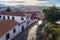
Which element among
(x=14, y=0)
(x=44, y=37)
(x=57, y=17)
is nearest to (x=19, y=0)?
(x=14, y=0)

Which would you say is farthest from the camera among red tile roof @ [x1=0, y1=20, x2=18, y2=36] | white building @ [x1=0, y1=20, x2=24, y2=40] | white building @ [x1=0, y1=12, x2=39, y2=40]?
white building @ [x1=0, y1=12, x2=39, y2=40]

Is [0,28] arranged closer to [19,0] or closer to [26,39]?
[26,39]

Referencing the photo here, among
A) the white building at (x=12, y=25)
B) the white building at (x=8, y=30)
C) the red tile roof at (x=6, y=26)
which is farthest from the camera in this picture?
the white building at (x=12, y=25)

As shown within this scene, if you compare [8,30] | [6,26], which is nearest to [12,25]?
[6,26]

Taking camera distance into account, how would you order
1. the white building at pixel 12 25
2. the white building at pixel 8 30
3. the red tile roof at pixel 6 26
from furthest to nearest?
the white building at pixel 12 25 → the red tile roof at pixel 6 26 → the white building at pixel 8 30

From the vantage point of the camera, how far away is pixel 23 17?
3538cm

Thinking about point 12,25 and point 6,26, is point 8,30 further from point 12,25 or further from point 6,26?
point 12,25

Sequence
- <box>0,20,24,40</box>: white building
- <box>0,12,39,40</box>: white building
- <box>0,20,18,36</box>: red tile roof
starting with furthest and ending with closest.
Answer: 1. <box>0,12,39,40</box>: white building
2. <box>0,20,18,36</box>: red tile roof
3. <box>0,20,24,40</box>: white building

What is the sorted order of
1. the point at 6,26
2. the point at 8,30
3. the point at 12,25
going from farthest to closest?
1. the point at 12,25
2. the point at 6,26
3. the point at 8,30

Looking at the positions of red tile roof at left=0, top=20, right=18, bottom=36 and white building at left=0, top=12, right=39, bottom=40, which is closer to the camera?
red tile roof at left=0, top=20, right=18, bottom=36

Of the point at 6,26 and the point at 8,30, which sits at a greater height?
the point at 6,26

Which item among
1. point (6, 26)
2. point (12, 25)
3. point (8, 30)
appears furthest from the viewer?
point (12, 25)

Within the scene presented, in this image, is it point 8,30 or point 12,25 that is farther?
point 12,25

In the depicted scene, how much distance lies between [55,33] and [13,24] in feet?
34.4
